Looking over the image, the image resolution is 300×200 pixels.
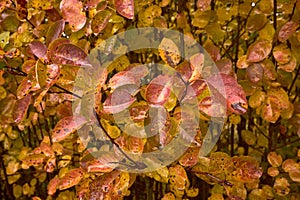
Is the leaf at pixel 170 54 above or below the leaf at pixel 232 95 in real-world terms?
above

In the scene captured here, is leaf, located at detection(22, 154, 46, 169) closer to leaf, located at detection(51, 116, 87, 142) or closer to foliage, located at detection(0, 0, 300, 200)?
foliage, located at detection(0, 0, 300, 200)

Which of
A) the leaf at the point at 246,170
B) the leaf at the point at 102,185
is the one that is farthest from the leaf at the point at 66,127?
the leaf at the point at 246,170

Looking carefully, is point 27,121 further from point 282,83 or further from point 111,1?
point 282,83

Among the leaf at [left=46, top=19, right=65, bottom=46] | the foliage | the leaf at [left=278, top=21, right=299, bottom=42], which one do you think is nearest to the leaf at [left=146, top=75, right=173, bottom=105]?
the foliage

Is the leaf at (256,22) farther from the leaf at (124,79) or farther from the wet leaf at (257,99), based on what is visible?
the leaf at (124,79)

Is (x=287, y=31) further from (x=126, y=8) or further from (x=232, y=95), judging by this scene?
(x=126, y=8)
